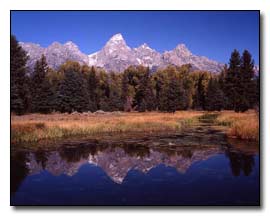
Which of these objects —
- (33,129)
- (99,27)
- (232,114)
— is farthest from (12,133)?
(232,114)

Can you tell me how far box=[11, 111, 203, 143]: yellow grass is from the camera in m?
4.84

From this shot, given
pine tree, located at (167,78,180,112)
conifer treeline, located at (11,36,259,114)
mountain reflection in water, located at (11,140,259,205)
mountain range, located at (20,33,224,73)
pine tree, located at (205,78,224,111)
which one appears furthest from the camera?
pine tree, located at (167,78,180,112)

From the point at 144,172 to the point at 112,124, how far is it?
0.80 m

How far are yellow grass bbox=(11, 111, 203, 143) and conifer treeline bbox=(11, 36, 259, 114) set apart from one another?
100 mm

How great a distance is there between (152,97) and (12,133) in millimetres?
1750

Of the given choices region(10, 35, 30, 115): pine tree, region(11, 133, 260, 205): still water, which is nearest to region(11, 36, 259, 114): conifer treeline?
Answer: region(10, 35, 30, 115): pine tree

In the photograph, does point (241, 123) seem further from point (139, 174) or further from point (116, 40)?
point (116, 40)

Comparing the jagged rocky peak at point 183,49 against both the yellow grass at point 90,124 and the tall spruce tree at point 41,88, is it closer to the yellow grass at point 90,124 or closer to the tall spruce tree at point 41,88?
the yellow grass at point 90,124

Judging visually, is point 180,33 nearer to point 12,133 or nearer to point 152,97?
point 152,97

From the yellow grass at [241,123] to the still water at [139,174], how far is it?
0.12 meters

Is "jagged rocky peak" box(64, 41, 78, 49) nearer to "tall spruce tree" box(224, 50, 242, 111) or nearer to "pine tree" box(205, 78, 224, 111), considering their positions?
"pine tree" box(205, 78, 224, 111)

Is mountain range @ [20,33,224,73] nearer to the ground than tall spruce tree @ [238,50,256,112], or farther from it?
farther from it

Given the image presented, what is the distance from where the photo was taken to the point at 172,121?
5270 millimetres

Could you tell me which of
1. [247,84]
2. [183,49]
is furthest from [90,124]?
[247,84]
